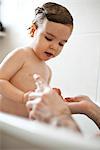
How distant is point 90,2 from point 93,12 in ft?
0.21

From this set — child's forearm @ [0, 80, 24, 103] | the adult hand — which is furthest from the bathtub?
child's forearm @ [0, 80, 24, 103]

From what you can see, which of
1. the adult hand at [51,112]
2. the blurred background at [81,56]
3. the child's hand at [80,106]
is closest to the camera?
the adult hand at [51,112]

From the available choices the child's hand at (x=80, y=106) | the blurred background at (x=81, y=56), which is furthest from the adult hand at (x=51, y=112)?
the blurred background at (x=81, y=56)

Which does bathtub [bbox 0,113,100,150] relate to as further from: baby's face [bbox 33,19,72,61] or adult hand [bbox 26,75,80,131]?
baby's face [bbox 33,19,72,61]

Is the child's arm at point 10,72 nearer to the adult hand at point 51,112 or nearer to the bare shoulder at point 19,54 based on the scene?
the bare shoulder at point 19,54

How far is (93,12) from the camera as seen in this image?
4.51ft

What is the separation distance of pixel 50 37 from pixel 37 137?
0.68m

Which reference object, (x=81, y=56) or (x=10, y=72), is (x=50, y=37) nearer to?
(x=10, y=72)

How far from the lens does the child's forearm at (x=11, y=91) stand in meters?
0.90

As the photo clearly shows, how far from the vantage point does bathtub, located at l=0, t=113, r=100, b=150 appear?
0.38 m

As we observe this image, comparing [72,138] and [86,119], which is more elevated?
[72,138]

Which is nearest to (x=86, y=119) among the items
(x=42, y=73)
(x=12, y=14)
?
(x=42, y=73)

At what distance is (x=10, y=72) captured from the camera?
1.04 meters

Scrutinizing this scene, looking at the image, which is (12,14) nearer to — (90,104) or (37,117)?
(90,104)
